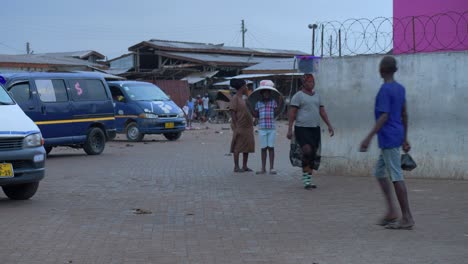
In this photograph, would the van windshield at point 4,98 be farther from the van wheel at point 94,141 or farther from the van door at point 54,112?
the van wheel at point 94,141

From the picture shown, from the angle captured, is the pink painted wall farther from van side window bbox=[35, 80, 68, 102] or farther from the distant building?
the distant building

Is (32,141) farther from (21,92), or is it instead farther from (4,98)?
(21,92)

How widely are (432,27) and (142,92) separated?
38.7 ft

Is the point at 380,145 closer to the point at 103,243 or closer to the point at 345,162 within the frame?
the point at 103,243

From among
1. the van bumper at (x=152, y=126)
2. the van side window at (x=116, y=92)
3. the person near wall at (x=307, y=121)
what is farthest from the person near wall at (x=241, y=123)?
the van side window at (x=116, y=92)

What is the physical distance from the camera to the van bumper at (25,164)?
28.3ft

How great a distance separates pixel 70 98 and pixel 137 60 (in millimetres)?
29084

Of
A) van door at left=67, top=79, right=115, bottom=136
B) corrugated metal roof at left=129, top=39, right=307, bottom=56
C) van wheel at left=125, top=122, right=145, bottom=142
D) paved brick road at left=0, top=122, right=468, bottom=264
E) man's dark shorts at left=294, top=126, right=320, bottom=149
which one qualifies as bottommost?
paved brick road at left=0, top=122, right=468, bottom=264

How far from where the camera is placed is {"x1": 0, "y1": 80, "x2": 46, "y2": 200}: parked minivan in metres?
8.61

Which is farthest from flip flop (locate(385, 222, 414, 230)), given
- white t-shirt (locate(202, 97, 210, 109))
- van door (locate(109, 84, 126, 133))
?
white t-shirt (locate(202, 97, 210, 109))

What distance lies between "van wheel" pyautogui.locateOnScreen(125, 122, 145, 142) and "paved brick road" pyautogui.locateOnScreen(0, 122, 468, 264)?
9.25m

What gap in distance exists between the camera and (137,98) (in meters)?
22.1

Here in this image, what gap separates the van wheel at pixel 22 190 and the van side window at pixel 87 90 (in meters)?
6.76

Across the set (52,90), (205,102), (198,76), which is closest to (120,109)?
(52,90)
